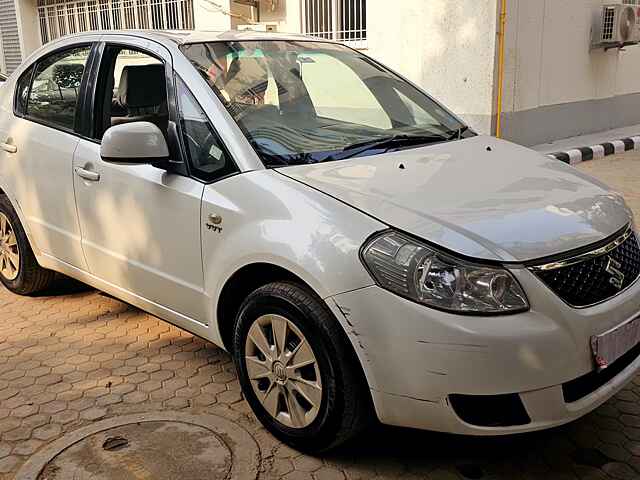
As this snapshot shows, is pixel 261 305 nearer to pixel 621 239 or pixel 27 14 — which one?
pixel 621 239

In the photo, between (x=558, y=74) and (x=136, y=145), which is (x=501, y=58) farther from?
(x=136, y=145)

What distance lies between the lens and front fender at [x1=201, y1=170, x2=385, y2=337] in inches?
97.3

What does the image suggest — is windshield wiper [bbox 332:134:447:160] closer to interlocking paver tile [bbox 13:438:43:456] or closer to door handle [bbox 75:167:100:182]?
door handle [bbox 75:167:100:182]

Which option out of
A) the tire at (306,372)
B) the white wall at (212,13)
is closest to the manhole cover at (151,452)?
the tire at (306,372)

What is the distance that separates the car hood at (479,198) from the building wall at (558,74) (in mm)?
6498

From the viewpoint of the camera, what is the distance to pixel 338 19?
34.9ft

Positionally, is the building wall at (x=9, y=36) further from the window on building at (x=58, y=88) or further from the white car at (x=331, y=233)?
the white car at (x=331, y=233)

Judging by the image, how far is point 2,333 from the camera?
13.5 feet

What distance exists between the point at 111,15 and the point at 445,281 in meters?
14.4

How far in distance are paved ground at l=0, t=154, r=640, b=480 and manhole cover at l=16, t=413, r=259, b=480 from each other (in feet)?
0.26

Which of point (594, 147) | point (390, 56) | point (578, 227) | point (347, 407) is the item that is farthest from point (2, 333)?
point (594, 147)

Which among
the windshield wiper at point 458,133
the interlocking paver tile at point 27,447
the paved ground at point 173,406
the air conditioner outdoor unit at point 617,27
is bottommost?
the paved ground at point 173,406

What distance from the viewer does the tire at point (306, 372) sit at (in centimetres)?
252

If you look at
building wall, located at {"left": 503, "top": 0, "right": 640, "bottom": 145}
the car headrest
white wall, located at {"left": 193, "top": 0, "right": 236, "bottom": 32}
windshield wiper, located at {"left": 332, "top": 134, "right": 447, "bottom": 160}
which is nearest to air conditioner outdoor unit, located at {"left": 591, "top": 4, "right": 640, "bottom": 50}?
building wall, located at {"left": 503, "top": 0, "right": 640, "bottom": 145}
